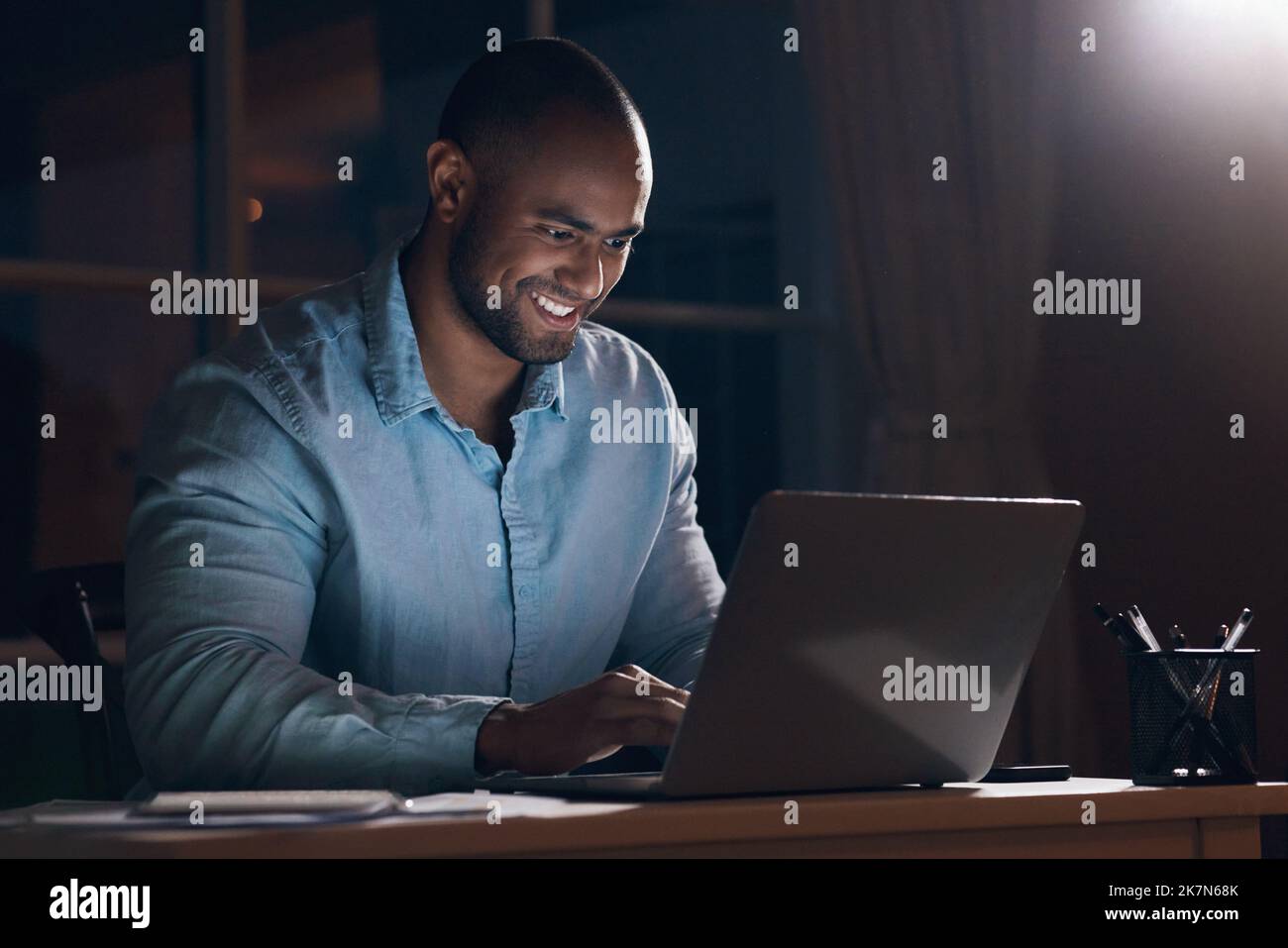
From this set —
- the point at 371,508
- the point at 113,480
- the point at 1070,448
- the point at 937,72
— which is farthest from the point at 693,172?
the point at 371,508

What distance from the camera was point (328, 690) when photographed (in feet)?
4.34

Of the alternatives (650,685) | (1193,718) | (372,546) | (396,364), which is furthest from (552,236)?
(1193,718)

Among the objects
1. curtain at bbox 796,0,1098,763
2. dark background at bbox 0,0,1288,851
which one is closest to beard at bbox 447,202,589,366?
dark background at bbox 0,0,1288,851

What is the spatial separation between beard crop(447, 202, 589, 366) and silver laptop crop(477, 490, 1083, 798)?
28.8 inches

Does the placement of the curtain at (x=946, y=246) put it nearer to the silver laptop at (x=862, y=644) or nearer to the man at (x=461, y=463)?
the man at (x=461, y=463)

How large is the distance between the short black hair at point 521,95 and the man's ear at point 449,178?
1 cm

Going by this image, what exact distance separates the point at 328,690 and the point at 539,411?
2.11 feet

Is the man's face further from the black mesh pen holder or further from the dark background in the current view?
the dark background

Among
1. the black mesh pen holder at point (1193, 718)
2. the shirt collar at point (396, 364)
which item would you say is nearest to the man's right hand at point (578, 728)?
the black mesh pen holder at point (1193, 718)

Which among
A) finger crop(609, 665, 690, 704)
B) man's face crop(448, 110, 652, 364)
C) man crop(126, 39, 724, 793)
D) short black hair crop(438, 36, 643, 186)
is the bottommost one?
finger crop(609, 665, 690, 704)

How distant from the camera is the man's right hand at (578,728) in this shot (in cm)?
126

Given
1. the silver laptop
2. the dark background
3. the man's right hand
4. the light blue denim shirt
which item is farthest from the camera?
the dark background

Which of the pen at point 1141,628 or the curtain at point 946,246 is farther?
the curtain at point 946,246

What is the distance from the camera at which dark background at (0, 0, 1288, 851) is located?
10.4 feet
